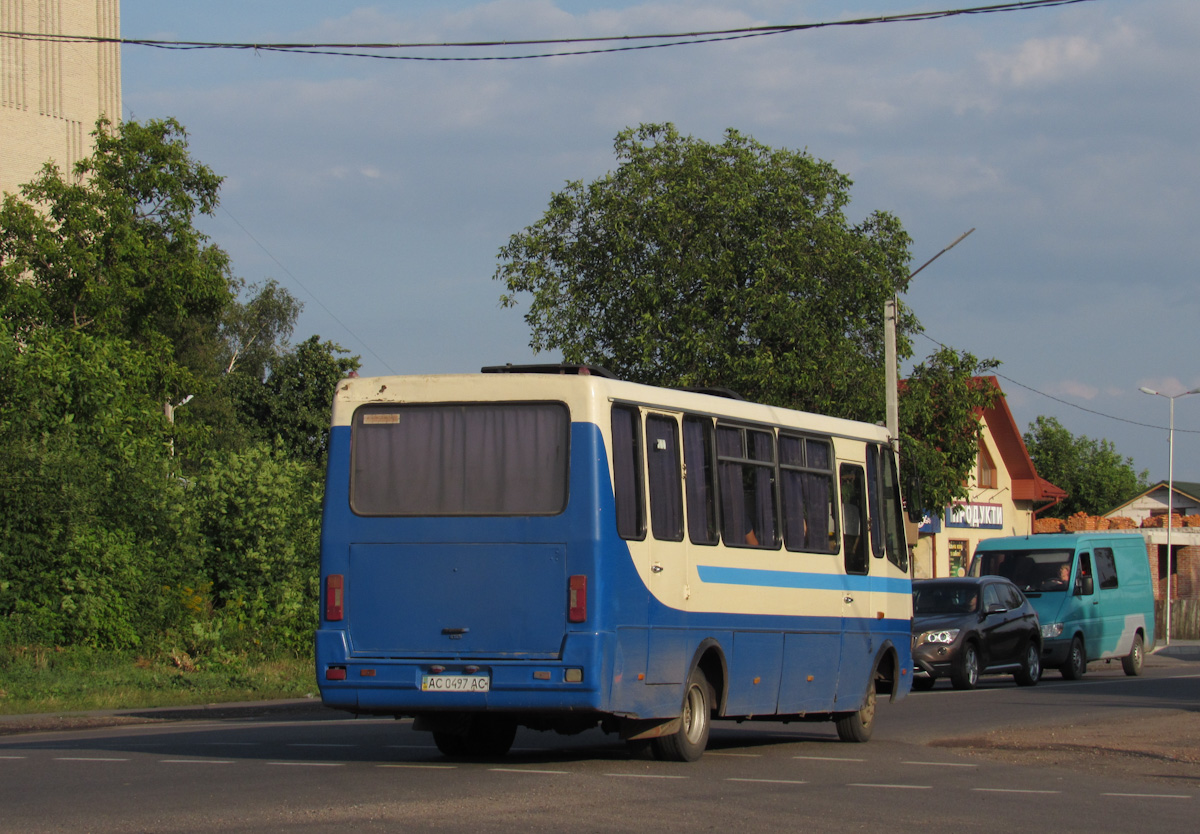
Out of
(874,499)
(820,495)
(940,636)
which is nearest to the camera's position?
(820,495)

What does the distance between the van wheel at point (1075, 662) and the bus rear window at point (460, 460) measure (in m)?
18.1

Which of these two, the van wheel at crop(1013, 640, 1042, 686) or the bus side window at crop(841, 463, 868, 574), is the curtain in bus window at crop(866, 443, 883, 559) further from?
the van wheel at crop(1013, 640, 1042, 686)

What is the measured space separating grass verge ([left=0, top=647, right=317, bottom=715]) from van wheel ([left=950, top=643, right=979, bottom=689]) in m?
9.54

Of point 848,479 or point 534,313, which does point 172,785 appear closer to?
point 848,479

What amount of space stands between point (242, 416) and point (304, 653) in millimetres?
36533

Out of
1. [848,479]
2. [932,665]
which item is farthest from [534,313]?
[848,479]

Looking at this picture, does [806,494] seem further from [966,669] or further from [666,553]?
[966,669]

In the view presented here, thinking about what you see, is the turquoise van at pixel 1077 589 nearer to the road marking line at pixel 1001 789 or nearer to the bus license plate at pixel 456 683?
the road marking line at pixel 1001 789

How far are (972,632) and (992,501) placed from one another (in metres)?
36.7

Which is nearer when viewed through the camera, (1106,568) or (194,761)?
(194,761)

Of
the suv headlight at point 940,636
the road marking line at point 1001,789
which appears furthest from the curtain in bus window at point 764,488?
the suv headlight at point 940,636

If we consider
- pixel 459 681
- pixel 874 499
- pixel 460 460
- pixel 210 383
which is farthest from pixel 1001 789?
pixel 210 383

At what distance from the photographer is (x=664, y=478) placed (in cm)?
1220

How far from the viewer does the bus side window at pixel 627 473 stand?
1162 cm
